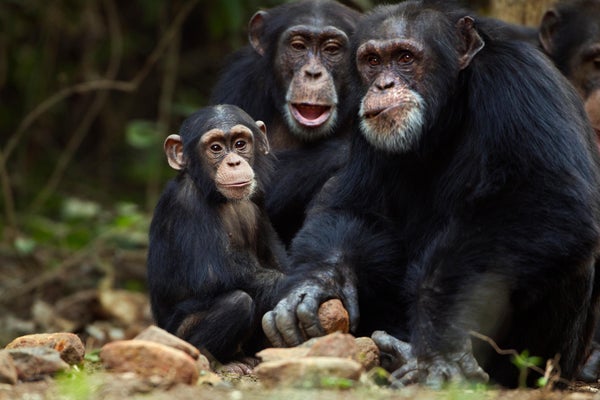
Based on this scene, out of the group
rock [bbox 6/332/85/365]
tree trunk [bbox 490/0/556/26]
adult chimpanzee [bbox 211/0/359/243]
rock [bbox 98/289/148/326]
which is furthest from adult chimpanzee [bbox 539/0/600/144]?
rock [bbox 6/332/85/365]

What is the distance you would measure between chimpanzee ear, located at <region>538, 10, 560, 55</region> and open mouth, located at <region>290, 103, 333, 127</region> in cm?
239

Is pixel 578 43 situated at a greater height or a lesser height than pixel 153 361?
greater

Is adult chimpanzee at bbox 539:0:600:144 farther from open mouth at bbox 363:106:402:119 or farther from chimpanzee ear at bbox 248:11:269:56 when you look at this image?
open mouth at bbox 363:106:402:119

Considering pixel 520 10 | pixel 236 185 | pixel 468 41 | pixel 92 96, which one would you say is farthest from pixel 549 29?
pixel 92 96

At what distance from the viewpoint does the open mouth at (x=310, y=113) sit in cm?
894

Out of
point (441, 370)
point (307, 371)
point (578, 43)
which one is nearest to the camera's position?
point (307, 371)

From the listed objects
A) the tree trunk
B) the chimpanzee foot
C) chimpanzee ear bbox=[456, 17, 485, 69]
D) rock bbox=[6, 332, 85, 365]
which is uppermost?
the tree trunk

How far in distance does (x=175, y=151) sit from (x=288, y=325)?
1.77 m

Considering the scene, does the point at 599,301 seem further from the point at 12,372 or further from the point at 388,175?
the point at 12,372

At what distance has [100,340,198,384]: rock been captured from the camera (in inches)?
228

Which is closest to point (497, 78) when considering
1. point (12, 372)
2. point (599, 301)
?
point (599, 301)

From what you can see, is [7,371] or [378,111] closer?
[7,371]

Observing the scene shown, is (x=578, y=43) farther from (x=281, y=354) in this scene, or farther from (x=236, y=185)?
(x=281, y=354)

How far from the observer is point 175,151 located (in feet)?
26.3
